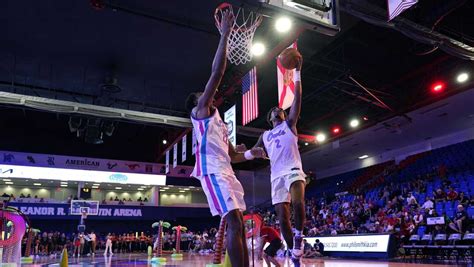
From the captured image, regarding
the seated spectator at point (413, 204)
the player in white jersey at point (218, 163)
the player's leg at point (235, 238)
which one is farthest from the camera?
the seated spectator at point (413, 204)

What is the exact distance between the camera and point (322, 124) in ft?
67.1

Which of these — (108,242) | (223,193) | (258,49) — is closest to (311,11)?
(223,193)

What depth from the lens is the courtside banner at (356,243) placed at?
35.1 feet

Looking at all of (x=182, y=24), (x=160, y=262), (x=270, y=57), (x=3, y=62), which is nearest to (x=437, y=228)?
(x=270, y=57)

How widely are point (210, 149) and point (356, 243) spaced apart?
9.70m

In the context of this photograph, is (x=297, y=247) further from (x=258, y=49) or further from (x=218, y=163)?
(x=258, y=49)

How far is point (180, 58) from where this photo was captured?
497 inches

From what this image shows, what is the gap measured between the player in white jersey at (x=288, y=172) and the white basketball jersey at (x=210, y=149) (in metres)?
1.02

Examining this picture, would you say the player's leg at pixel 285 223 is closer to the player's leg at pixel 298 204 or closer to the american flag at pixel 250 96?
the player's leg at pixel 298 204

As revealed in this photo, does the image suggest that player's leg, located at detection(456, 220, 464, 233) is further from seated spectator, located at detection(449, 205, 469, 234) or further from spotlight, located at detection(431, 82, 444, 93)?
spotlight, located at detection(431, 82, 444, 93)

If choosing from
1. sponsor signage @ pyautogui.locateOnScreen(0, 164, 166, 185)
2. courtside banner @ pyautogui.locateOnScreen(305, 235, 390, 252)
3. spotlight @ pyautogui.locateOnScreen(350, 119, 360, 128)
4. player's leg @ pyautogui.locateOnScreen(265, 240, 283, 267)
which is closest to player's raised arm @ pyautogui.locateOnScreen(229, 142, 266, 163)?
player's leg @ pyautogui.locateOnScreen(265, 240, 283, 267)

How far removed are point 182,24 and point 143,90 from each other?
6064mm

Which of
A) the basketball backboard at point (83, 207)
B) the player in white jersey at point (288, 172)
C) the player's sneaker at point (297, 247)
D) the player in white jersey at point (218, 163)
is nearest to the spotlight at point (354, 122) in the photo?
the player in white jersey at point (288, 172)

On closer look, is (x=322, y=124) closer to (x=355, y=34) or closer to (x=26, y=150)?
(x=355, y=34)
